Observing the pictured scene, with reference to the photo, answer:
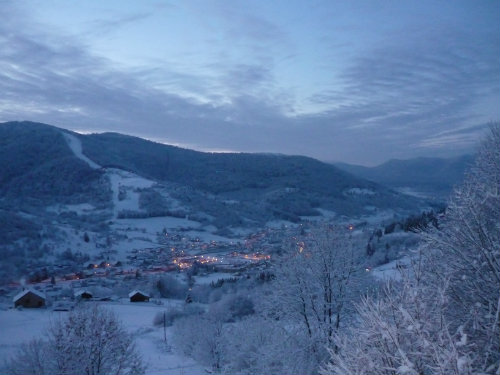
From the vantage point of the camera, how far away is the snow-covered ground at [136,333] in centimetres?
2006

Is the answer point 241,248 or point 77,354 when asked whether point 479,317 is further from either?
point 241,248

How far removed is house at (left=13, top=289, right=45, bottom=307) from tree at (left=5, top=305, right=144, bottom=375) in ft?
66.5

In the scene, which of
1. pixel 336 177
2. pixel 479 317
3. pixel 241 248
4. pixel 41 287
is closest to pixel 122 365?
pixel 479 317

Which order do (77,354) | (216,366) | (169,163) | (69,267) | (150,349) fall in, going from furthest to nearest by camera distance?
(169,163), (69,267), (150,349), (216,366), (77,354)

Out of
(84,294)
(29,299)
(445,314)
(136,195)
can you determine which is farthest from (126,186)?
(445,314)

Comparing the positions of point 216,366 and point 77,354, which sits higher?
point 77,354

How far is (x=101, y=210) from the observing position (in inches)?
3762

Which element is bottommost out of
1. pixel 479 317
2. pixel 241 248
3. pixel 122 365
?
pixel 241 248

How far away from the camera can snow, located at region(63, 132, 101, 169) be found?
123 meters

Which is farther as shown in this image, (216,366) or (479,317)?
(216,366)

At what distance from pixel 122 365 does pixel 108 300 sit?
82.8ft

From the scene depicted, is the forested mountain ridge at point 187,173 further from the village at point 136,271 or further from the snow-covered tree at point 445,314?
the snow-covered tree at point 445,314

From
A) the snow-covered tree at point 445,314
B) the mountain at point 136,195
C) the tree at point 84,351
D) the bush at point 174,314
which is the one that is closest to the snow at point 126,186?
the mountain at point 136,195

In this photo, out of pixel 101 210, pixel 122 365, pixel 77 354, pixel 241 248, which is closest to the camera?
pixel 77 354
